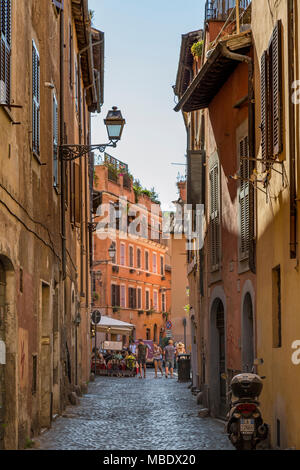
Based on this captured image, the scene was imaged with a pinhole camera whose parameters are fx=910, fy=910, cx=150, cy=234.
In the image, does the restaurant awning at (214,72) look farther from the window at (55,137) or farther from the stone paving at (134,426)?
the stone paving at (134,426)

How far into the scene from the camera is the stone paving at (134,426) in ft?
42.1

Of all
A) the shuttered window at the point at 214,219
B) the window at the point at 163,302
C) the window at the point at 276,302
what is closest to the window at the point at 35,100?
the window at the point at 276,302

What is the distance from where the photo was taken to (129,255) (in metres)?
71.6

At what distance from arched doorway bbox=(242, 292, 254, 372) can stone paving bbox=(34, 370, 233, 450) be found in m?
1.30

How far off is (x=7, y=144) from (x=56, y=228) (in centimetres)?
683

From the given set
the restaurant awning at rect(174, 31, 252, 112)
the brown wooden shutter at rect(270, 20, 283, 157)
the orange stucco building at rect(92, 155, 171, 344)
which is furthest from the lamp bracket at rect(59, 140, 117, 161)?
the orange stucco building at rect(92, 155, 171, 344)

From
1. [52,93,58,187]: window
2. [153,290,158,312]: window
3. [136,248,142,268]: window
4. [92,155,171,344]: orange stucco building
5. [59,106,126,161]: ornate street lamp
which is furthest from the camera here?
[153,290,158,312]: window

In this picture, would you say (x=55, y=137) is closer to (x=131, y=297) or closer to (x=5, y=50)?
(x=5, y=50)

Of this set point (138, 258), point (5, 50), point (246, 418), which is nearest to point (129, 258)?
point (138, 258)

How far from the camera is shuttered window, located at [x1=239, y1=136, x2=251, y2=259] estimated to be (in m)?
15.1

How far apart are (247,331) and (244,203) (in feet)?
7.13

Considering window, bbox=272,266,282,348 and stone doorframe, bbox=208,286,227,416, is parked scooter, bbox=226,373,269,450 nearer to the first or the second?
window, bbox=272,266,282,348

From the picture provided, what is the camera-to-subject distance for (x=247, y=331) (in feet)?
50.5
